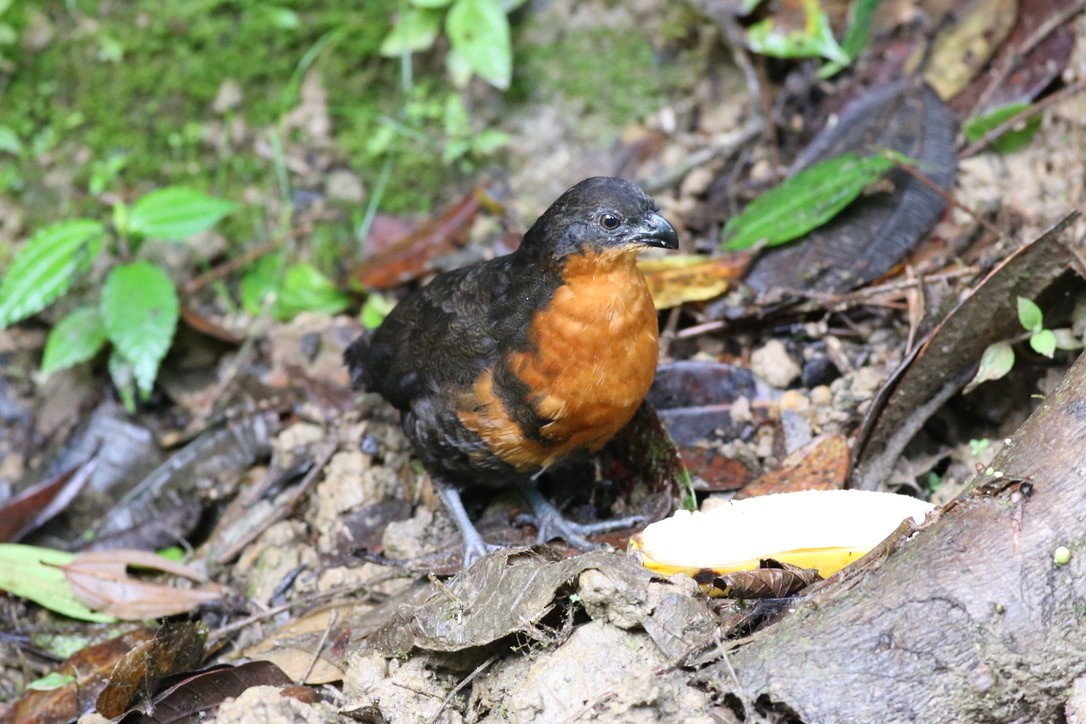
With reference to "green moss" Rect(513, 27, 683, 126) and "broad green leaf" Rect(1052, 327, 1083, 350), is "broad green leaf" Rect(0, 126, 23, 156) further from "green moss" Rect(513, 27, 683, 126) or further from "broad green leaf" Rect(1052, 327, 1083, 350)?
"broad green leaf" Rect(1052, 327, 1083, 350)

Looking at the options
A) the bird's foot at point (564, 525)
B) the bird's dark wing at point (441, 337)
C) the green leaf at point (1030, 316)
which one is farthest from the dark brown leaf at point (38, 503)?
the green leaf at point (1030, 316)

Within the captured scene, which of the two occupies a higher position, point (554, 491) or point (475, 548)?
point (475, 548)

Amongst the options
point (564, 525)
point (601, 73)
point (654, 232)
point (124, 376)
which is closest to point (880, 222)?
point (654, 232)

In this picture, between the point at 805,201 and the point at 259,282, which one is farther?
the point at 259,282

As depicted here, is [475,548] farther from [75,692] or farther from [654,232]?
[75,692]

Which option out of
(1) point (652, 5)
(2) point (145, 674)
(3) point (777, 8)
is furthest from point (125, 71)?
(2) point (145, 674)

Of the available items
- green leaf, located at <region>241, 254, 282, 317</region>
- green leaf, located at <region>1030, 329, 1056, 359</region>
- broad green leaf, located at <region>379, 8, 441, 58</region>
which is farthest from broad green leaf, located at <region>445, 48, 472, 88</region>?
green leaf, located at <region>1030, 329, 1056, 359</region>

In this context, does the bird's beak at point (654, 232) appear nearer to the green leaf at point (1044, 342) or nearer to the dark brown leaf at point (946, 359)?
the dark brown leaf at point (946, 359)
